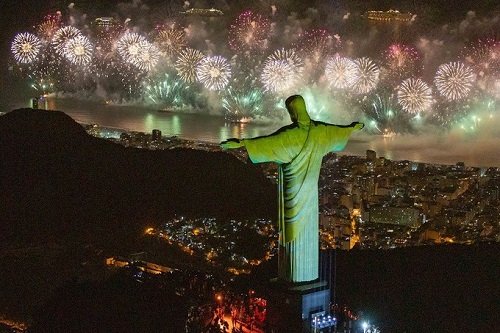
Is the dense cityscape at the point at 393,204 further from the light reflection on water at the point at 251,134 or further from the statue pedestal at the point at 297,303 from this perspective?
the statue pedestal at the point at 297,303

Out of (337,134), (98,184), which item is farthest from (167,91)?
(337,134)

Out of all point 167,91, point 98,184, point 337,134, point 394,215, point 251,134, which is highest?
point 167,91

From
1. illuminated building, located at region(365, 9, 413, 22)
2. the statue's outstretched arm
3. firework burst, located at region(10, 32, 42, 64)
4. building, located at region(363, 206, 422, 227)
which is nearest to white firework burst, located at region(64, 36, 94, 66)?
firework burst, located at region(10, 32, 42, 64)

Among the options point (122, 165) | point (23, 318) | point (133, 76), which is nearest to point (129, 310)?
point (23, 318)

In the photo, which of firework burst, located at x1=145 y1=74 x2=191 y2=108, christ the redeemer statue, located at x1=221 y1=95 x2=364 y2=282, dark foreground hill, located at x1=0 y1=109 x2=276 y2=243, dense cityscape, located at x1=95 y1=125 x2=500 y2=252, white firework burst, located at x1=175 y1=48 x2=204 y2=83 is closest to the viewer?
christ the redeemer statue, located at x1=221 y1=95 x2=364 y2=282

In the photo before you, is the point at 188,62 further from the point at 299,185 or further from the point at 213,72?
the point at 299,185

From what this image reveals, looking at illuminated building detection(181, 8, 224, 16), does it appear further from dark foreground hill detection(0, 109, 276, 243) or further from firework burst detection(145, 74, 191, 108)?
dark foreground hill detection(0, 109, 276, 243)
